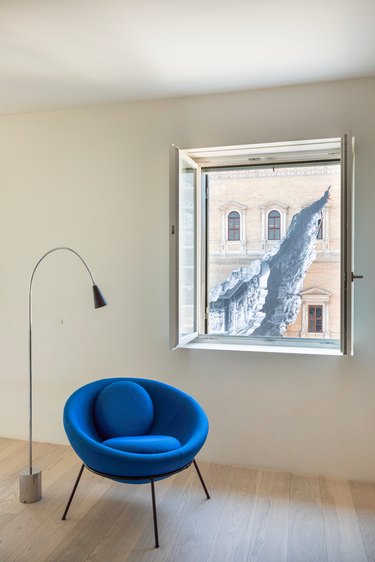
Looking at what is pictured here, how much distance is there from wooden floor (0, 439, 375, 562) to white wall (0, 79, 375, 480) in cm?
28

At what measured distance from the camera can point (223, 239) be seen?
11.0 feet

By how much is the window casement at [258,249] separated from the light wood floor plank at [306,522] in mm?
853

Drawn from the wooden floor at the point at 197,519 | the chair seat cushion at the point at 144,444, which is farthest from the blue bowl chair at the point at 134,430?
the wooden floor at the point at 197,519

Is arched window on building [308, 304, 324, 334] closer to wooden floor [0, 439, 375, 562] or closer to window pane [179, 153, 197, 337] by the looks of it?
window pane [179, 153, 197, 337]

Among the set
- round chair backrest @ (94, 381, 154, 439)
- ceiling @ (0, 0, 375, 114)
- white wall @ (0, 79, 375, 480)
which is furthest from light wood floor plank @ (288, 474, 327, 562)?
ceiling @ (0, 0, 375, 114)

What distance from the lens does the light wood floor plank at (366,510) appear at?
7.15 feet

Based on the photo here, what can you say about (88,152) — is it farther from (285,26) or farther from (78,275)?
(285,26)

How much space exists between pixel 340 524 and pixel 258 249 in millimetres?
1816

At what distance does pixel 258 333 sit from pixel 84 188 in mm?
1734

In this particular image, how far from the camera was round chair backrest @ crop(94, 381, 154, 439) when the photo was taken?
2555 mm

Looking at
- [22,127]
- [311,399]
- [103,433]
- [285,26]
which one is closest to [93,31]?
[285,26]

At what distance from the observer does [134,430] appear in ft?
8.42

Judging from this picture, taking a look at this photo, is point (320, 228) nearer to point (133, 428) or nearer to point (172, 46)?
point (172, 46)

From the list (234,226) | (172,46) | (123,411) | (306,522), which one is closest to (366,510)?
(306,522)
